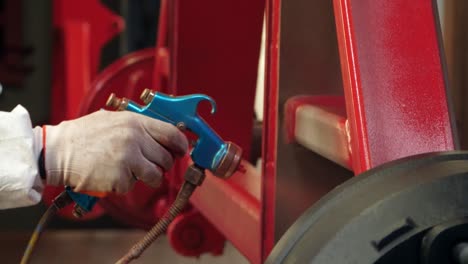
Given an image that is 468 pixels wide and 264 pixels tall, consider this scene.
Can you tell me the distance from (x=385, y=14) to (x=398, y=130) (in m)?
0.11

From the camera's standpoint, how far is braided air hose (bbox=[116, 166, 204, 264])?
97 centimetres

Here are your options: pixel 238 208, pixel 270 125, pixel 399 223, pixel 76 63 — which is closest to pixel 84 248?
pixel 76 63

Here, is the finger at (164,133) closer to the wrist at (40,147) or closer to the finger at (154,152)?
the finger at (154,152)

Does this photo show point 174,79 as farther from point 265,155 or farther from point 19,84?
point 19,84

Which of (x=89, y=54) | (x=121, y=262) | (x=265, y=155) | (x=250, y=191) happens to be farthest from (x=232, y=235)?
(x=89, y=54)

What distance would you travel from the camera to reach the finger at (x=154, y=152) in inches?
36.2

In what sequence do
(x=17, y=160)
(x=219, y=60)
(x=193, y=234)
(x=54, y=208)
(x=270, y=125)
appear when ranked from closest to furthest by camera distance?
Result: (x=17, y=160) → (x=54, y=208) → (x=270, y=125) → (x=219, y=60) → (x=193, y=234)

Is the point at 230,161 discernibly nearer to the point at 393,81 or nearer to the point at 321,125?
the point at 321,125

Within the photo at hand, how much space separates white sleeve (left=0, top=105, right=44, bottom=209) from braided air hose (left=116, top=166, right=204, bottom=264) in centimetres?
13

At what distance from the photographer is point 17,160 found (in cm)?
89

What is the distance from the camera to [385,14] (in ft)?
2.45

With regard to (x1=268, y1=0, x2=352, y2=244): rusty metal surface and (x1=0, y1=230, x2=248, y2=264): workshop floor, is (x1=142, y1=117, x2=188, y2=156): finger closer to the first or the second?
(x1=268, y1=0, x2=352, y2=244): rusty metal surface

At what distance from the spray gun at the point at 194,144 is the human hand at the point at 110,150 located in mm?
23

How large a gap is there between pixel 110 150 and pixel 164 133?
6 centimetres
